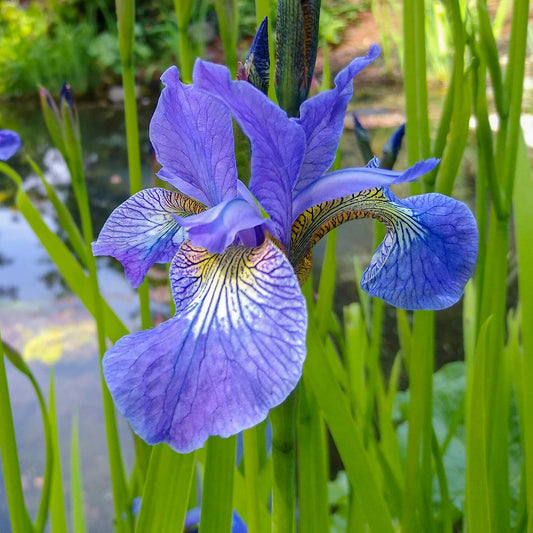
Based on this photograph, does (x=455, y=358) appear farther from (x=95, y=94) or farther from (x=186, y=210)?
(x=95, y=94)

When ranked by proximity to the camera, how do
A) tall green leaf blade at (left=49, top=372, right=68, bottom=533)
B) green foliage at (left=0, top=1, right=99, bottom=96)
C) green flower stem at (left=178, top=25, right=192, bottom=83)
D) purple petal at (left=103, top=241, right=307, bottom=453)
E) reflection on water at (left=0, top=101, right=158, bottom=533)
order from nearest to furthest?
purple petal at (left=103, top=241, right=307, bottom=453) → green flower stem at (left=178, top=25, right=192, bottom=83) → tall green leaf blade at (left=49, top=372, right=68, bottom=533) → reflection on water at (left=0, top=101, right=158, bottom=533) → green foliage at (left=0, top=1, right=99, bottom=96)

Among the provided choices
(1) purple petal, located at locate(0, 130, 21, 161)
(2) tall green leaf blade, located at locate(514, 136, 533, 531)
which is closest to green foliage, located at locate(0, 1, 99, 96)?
(1) purple petal, located at locate(0, 130, 21, 161)

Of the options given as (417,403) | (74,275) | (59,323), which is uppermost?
(74,275)

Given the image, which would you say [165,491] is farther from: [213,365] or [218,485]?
[213,365]

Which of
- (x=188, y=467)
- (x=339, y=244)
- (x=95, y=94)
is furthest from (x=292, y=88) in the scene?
(x=95, y=94)

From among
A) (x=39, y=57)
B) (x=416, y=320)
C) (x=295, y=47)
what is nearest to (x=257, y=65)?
(x=295, y=47)

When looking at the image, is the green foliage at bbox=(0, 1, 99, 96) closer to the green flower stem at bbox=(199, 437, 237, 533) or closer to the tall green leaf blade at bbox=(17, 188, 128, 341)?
the tall green leaf blade at bbox=(17, 188, 128, 341)
